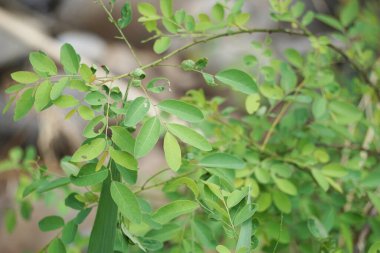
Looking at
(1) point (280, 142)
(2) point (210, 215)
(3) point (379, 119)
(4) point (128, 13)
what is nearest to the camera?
(2) point (210, 215)

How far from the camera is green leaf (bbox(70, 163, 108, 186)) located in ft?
2.49

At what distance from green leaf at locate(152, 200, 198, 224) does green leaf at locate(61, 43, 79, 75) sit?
28cm

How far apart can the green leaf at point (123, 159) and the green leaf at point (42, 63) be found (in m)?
0.19

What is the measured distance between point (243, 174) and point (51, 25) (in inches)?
112

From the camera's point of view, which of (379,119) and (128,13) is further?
(379,119)

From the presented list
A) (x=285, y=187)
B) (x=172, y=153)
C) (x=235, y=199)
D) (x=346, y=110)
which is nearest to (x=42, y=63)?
(x=172, y=153)

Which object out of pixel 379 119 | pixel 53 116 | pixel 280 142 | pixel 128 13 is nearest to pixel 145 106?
pixel 128 13

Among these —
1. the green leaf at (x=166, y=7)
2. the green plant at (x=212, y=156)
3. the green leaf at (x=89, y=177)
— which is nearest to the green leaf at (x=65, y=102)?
the green plant at (x=212, y=156)

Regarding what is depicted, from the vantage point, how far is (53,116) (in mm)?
2900

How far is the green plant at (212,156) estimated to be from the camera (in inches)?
29.6

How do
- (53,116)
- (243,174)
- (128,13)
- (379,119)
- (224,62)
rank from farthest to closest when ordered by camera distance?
1. (224,62)
2. (53,116)
3. (379,119)
4. (243,174)
5. (128,13)

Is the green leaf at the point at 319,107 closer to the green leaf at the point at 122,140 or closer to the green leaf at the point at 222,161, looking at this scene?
the green leaf at the point at 222,161

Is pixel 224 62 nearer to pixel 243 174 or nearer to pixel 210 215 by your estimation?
pixel 243 174

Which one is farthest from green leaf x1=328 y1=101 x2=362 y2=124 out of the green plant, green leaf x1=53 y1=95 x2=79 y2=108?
green leaf x1=53 y1=95 x2=79 y2=108
